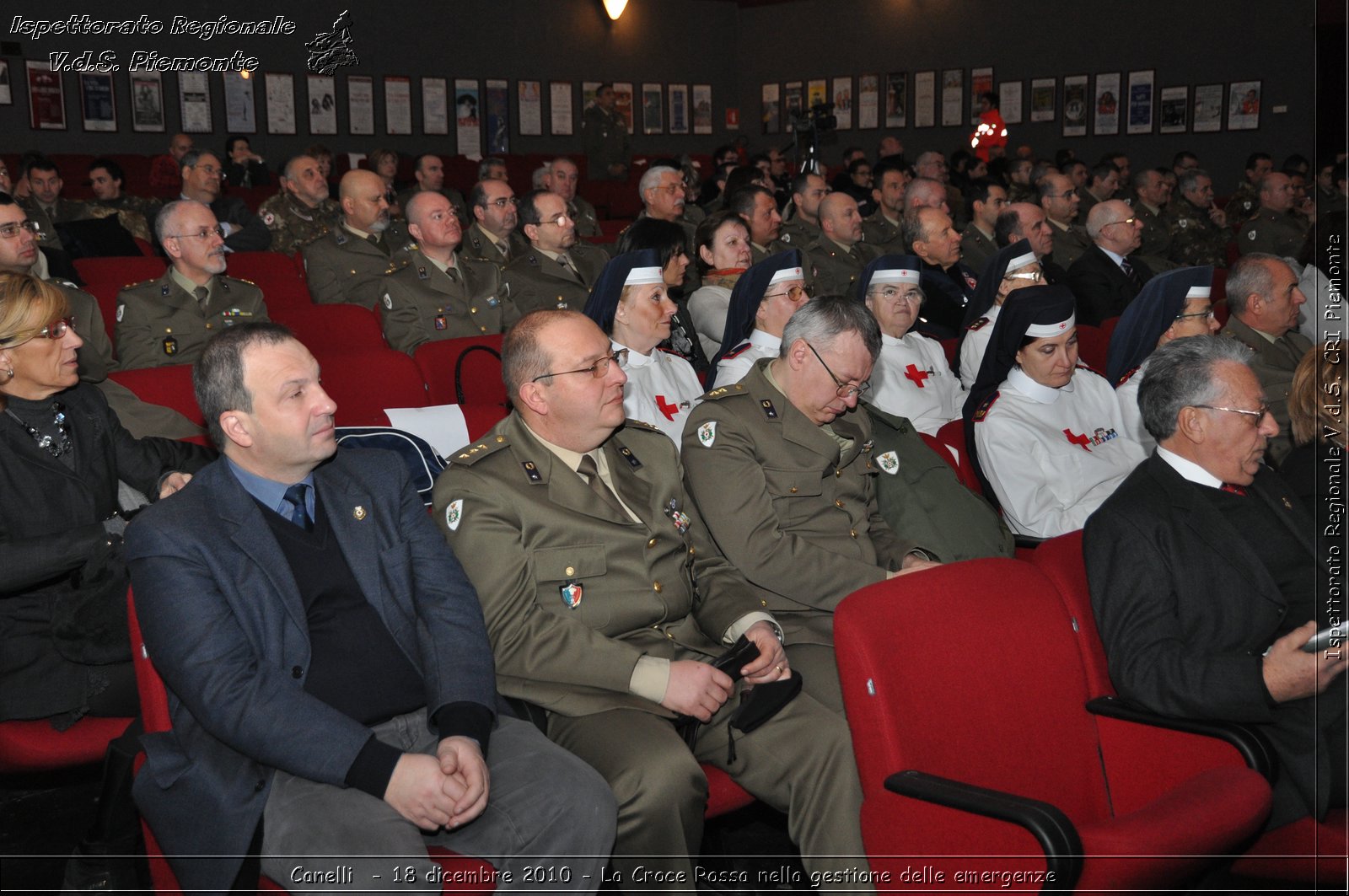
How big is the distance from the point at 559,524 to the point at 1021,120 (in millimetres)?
13305

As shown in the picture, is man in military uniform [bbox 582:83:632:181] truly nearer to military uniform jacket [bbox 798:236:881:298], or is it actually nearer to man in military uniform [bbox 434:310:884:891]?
military uniform jacket [bbox 798:236:881:298]

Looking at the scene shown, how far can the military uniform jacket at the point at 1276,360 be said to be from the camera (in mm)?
4176

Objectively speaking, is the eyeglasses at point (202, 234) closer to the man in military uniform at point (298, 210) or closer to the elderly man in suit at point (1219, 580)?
the man in military uniform at point (298, 210)

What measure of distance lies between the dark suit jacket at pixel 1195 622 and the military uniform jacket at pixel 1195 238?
7.21 metres

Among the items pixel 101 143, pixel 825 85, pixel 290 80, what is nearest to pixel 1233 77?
pixel 825 85

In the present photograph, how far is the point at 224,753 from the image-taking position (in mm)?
1911

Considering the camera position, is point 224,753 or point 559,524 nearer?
point 224,753

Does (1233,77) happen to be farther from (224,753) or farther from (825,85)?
(224,753)

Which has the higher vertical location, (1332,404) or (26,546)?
(1332,404)

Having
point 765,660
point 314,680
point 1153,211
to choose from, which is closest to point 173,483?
point 314,680

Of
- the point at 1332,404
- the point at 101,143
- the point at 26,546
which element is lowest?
the point at 26,546

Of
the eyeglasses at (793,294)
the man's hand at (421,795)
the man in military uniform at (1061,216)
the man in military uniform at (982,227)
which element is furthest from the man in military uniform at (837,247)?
the man's hand at (421,795)

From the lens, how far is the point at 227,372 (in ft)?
6.73

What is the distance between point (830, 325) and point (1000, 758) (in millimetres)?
1146
